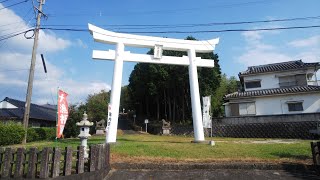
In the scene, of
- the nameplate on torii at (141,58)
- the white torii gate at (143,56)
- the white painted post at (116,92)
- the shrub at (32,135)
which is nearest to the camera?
the white painted post at (116,92)

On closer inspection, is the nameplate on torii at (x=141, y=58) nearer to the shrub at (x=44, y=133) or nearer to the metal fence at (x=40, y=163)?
the metal fence at (x=40, y=163)

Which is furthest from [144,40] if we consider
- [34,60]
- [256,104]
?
[256,104]

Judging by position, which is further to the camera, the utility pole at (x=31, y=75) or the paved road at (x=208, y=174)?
the utility pole at (x=31, y=75)

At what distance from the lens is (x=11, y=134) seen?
19172 millimetres

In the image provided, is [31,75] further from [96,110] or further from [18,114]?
[96,110]

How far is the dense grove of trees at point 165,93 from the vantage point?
3278cm

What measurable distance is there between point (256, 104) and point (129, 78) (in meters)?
22.1

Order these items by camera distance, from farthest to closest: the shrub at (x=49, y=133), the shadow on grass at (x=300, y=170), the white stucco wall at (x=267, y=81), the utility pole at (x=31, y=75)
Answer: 1. the white stucco wall at (x=267, y=81)
2. the shrub at (x=49, y=133)
3. the utility pole at (x=31, y=75)
4. the shadow on grass at (x=300, y=170)

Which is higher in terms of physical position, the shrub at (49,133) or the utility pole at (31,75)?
the utility pole at (31,75)

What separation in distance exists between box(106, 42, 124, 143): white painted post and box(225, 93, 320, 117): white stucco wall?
1893 centimetres

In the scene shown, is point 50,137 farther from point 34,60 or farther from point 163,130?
point 163,130

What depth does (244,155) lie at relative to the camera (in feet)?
38.2

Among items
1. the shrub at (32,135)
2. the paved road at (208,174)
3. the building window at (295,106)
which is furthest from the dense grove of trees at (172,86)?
the paved road at (208,174)

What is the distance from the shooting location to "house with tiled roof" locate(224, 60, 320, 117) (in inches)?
1136
